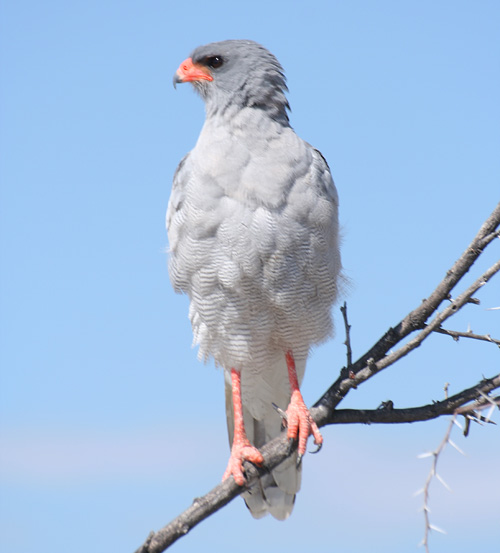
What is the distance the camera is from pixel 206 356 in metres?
5.29

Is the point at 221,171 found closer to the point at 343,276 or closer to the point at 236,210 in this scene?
the point at 236,210

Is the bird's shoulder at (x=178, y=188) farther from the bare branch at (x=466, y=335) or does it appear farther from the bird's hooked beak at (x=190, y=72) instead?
the bare branch at (x=466, y=335)

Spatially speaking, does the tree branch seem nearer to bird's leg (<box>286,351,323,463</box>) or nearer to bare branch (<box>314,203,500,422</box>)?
bare branch (<box>314,203,500,422</box>)

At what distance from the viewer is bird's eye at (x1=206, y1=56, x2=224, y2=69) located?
522 cm

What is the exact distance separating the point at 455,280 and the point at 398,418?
2.89 ft

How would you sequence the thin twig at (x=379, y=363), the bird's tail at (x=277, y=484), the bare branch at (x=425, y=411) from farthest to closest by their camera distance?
the bird's tail at (x=277, y=484), the bare branch at (x=425, y=411), the thin twig at (x=379, y=363)

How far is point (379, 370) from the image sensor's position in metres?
4.05

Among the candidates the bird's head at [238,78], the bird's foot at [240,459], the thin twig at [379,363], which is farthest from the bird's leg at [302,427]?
the bird's head at [238,78]

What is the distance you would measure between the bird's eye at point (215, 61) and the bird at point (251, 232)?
0.5 inches

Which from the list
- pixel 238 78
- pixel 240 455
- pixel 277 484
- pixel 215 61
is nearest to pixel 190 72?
pixel 215 61

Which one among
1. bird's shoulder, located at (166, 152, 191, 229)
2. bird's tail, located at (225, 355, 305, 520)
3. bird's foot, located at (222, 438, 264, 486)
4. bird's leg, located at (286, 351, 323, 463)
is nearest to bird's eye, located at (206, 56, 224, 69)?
bird's shoulder, located at (166, 152, 191, 229)

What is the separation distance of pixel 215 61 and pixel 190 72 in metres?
0.22

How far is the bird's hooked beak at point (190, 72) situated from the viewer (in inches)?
207

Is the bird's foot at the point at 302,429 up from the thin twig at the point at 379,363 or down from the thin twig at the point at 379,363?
down
